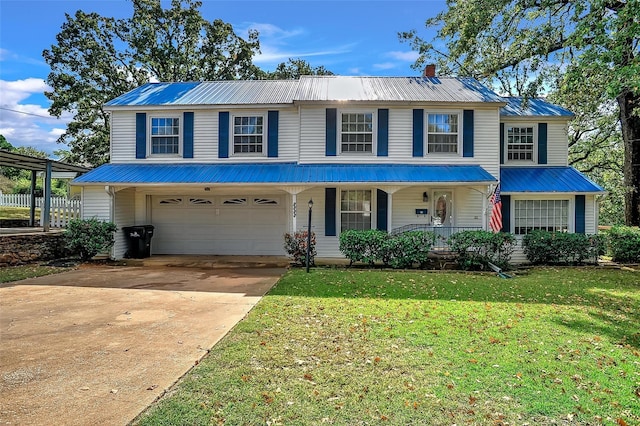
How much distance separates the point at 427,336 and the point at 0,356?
5427 millimetres

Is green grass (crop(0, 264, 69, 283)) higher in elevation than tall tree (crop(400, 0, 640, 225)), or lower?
lower

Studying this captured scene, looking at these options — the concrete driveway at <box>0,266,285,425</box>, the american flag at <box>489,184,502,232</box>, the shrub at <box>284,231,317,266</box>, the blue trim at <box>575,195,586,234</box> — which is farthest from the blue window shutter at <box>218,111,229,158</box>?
the blue trim at <box>575,195,586,234</box>

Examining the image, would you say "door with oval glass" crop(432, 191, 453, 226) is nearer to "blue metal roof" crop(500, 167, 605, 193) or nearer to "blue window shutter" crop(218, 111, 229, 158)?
"blue metal roof" crop(500, 167, 605, 193)

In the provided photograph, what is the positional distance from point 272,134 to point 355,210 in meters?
4.07

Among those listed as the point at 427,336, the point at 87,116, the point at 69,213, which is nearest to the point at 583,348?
the point at 427,336

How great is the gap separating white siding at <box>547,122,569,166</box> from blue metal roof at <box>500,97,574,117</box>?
0.56 metres

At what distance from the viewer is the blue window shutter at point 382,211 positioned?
12266mm

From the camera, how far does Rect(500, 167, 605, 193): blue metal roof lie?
1241 centimetres

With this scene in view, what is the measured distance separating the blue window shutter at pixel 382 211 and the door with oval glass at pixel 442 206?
1823mm

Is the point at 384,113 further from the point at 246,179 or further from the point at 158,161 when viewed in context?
the point at 158,161

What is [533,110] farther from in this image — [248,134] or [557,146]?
[248,134]

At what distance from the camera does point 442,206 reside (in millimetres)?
12648

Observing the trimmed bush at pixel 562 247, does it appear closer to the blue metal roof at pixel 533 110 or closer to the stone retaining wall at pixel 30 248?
the blue metal roof at pixel 533 110

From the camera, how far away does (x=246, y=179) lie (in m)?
11.5
